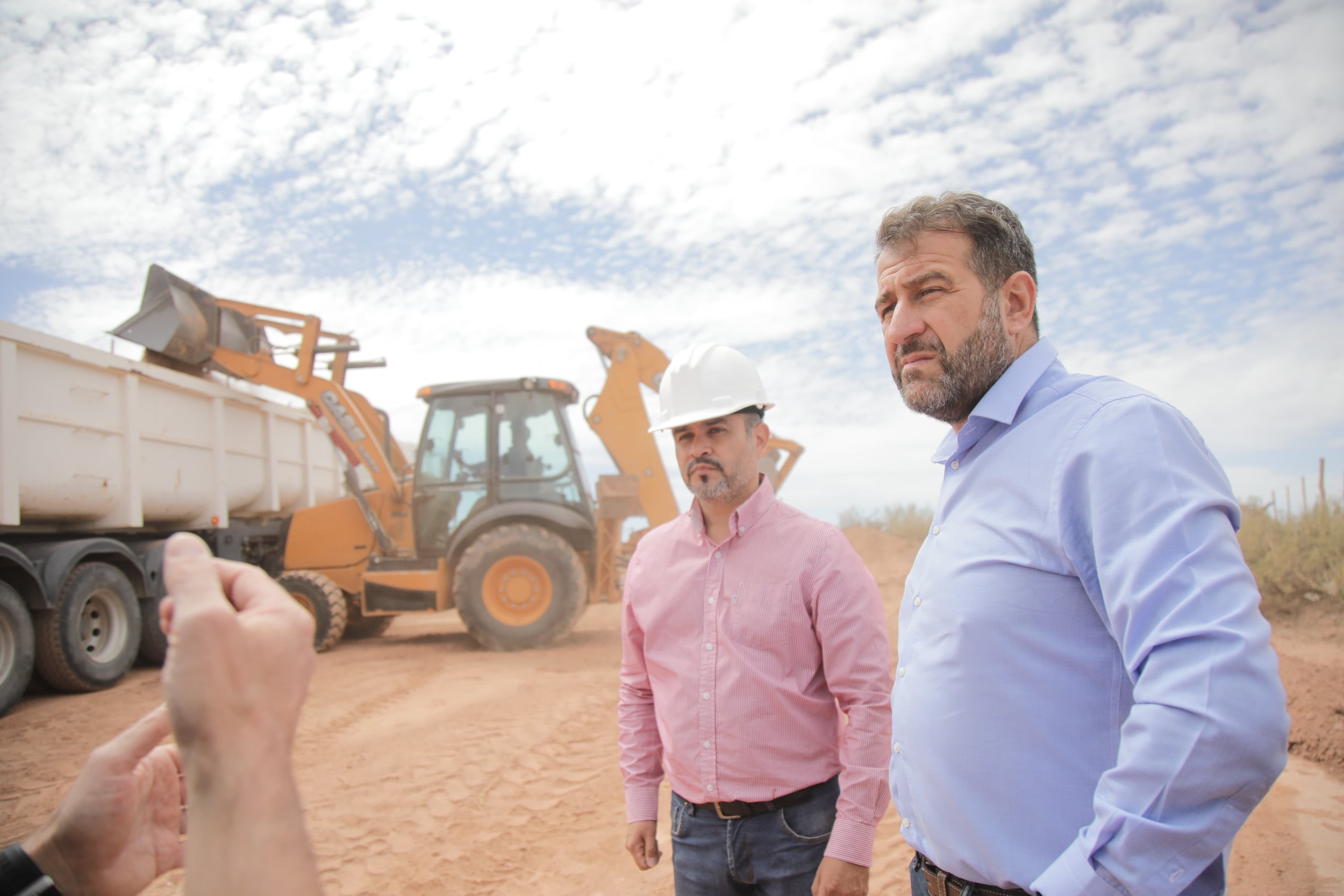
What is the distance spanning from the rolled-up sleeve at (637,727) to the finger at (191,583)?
1.73 meters

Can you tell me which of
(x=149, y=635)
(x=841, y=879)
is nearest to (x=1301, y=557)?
(x=841, y=879)

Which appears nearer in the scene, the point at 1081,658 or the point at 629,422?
the point at 1081,658

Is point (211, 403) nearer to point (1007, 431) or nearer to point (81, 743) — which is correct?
point (81, 743)

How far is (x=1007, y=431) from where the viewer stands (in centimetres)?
152

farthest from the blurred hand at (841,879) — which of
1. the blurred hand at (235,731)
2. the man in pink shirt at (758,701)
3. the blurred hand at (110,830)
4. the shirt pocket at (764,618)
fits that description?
the blurred hand at (235,731)

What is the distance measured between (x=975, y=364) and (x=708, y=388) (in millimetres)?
995

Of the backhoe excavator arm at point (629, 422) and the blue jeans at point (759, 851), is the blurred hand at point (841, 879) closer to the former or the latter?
the blue jeans at point (759, 851)

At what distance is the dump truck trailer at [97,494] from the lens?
6.09 meters

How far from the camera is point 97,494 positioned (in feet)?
23.2

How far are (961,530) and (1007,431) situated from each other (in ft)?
0.67

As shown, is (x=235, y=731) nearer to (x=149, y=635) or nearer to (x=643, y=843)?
(x=643, y=843)

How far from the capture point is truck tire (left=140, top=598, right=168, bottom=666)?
765 centimetres

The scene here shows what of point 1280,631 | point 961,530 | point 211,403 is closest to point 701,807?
point 961,530

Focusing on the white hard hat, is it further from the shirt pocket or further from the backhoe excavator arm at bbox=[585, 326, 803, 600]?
the backhoe excavator arm at bbox=[585, 326, 803, 600]
